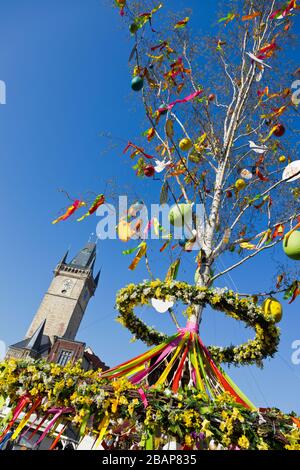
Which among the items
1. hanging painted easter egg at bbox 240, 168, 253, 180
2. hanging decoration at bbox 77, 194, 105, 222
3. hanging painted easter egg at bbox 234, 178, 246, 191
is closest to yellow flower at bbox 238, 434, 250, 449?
hanging decoration at bbox 77, 194, 105, 222

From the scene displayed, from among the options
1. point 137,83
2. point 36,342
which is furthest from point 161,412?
point 36,342

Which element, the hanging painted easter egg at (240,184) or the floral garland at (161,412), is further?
the hanging painted easter egg at (240,184)

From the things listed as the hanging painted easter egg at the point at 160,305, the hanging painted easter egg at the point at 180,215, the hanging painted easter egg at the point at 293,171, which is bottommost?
the hanging painted easter egg at the point at 160,305

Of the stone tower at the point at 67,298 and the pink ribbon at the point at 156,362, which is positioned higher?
the stone tower at the point at 67,298

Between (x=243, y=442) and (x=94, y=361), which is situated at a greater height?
(x=94, y=361)

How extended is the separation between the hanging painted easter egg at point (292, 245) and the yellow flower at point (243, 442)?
2.30 meters

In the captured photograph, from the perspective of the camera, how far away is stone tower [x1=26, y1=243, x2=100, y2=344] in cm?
4447

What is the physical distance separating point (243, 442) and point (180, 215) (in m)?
2.87

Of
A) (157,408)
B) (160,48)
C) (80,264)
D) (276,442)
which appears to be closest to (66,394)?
(157,408)

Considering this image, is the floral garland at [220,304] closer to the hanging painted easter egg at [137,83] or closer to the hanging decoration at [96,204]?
the hanging decoration at [96,204]

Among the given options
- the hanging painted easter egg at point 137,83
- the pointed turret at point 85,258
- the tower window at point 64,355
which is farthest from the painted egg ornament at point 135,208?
the pointed turret at point 85,258

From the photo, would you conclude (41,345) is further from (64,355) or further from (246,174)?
(246,174)

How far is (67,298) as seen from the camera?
48.3 metres

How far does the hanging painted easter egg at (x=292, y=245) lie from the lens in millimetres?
3641
